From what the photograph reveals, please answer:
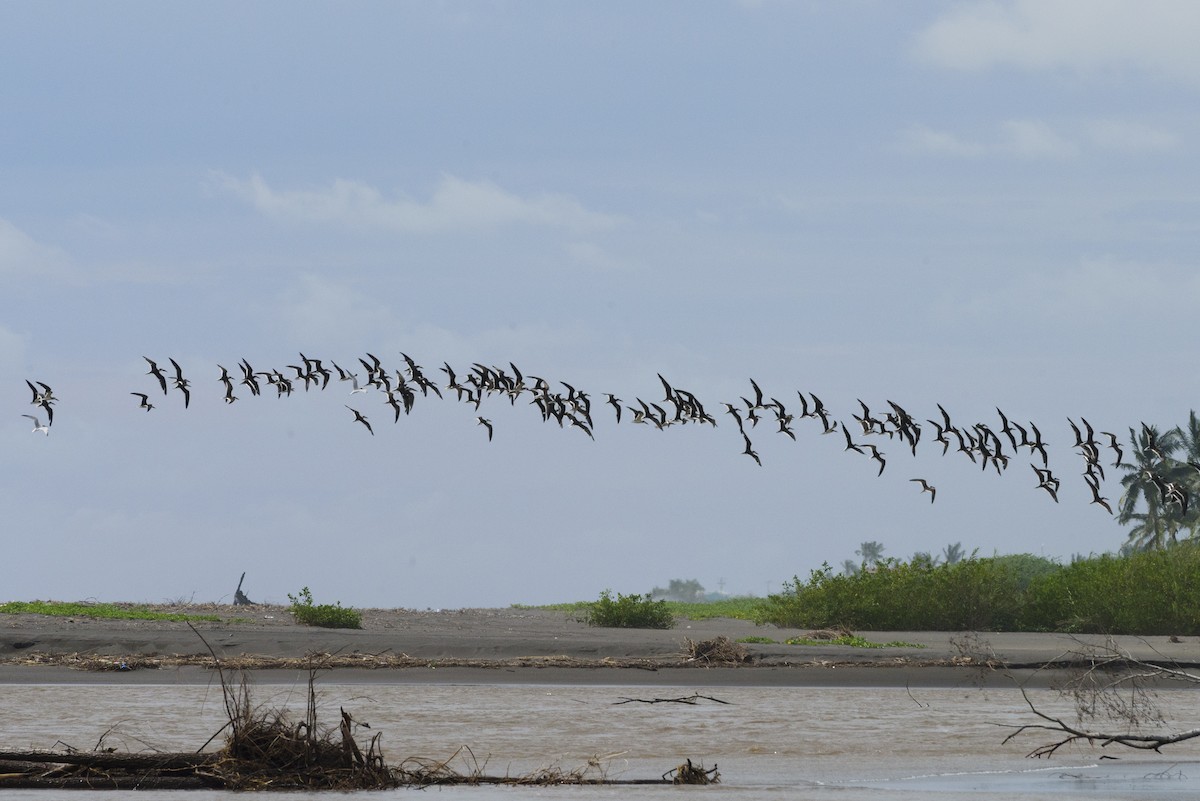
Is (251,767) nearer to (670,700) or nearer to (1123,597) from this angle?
(670,700)

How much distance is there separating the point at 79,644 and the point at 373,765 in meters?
18.1

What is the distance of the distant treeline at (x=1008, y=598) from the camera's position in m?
38.3

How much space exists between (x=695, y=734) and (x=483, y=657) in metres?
11.1

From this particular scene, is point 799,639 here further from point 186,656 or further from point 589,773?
point 589,773

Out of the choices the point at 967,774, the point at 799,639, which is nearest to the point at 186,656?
the point at 799,639

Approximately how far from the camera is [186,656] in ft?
97.5

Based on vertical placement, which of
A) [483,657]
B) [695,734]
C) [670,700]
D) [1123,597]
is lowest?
[695,734]

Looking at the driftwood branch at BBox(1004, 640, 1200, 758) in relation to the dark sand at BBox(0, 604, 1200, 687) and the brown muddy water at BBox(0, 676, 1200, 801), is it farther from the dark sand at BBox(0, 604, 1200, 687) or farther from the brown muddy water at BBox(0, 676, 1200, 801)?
the dark sand at BBox(0, 604, 1200, 687)

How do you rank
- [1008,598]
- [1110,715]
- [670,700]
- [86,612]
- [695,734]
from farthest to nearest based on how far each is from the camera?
[1008,598] → [86,612] → [670,700] → [695,734] → [1110,715]

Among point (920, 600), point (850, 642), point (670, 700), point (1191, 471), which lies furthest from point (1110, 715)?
point (1191, 471)

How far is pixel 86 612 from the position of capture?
125 ft

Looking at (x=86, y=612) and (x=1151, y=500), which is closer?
(x=86, y=612)

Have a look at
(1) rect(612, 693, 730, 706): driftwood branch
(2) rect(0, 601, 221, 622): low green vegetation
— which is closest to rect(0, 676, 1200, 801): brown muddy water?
(1) rect(612, 693, 730, 706): driftwood branch

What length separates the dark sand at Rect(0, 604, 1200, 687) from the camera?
92.0 feet
